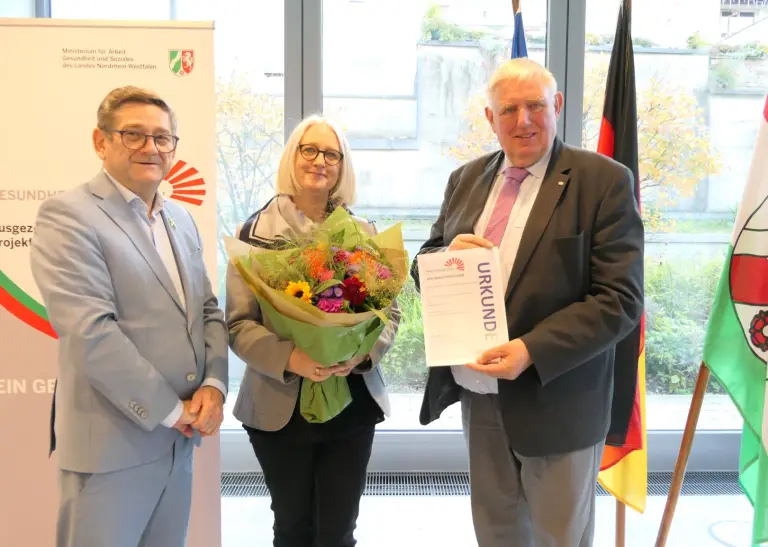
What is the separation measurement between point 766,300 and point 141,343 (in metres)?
2.08

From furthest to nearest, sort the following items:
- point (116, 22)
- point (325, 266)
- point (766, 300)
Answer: point (116, 22) → point (766, 300) → point (325, 266)

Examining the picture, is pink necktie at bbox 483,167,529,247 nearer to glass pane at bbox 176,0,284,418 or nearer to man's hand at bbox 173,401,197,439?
man's hand at bbox 173,401,197,439

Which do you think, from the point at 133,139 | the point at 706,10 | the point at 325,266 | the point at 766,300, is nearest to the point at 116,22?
the point at 133,139

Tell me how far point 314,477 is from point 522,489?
67cm

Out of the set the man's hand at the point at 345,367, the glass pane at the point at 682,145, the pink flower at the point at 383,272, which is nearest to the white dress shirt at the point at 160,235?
the man's hand at the point at 345,367

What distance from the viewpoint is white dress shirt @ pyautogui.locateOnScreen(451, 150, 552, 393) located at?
65.6 inches

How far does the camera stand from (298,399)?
1.73m

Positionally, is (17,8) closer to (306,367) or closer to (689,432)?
(306,367)

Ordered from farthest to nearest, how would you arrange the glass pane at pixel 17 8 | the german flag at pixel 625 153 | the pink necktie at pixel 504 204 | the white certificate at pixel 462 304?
the glass pane at pixel 17 8, the german flag at pixel 625 153, the pink necktie at pixel 504 204, the white certificate at pixel 462 304

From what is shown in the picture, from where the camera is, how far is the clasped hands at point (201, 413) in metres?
1.51

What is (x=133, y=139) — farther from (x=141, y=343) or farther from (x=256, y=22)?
(x=256, y=22)

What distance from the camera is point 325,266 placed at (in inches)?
57.2

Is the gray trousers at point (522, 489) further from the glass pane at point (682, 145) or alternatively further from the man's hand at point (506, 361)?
the glass pane at point (682, 145)

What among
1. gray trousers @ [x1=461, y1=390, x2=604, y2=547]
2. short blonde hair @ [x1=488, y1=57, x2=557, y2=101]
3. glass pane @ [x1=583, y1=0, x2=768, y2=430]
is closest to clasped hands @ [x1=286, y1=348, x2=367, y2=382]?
gray trousers @ [x1=461, y1=390, x2=604, y2=547]
